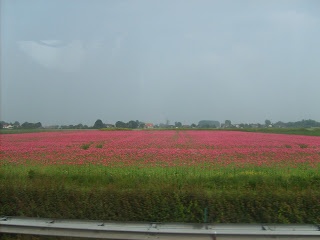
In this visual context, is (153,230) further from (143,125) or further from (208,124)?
(208,124)

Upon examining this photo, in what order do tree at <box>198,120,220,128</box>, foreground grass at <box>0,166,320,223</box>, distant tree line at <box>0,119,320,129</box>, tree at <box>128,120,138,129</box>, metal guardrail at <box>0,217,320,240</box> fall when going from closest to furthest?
metal guardrail at <box>0,217,320,240</box> → foreground grass at <box>0,166,320,223</box> → distant tree line at <box>0,119,320,129</box> → tree at <box>128,120,138,129</box> → tree at <box>198,120,220,128</box>

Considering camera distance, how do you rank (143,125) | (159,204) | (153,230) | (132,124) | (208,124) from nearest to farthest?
(153,230) < (159,204) < (132,124) < (143,125) < (208,124)

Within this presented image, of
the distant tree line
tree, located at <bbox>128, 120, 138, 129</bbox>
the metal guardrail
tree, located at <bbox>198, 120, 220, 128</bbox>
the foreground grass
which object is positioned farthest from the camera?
tree, located at <bbox>198, 120, 220, 128</bbox>

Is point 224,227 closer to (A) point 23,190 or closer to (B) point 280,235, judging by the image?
(B) point 280,235

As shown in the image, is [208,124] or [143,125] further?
[208,124]

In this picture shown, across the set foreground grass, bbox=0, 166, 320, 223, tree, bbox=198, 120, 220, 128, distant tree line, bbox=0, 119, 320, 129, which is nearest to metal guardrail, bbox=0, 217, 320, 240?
foreground grass, bbox=0, 166, 320, 223

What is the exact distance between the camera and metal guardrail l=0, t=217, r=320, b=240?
4.08 metres

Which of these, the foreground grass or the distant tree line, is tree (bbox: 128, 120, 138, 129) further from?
the foreground grass

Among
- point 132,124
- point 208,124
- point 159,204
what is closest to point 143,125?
point 132,124

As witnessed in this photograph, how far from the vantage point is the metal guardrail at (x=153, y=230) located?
4078 millimetres

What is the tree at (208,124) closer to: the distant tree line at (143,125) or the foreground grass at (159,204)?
the distant tree line at (143,125)

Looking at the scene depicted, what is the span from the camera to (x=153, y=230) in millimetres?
4180

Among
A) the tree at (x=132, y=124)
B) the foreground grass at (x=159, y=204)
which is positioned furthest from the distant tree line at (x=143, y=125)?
the foreground grass at (x=159, y=204)

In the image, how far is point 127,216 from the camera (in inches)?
195
